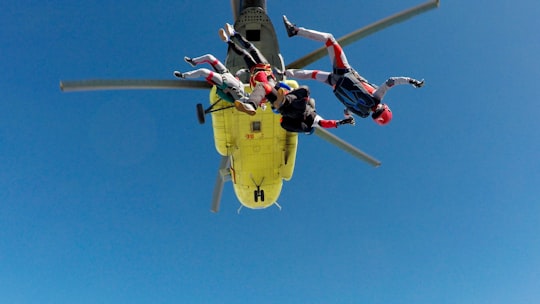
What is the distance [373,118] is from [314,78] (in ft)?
5.19

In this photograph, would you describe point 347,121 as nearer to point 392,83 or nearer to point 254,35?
point 392,83

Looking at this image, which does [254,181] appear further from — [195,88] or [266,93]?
[266,93]

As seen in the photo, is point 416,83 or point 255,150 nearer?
point 416,83

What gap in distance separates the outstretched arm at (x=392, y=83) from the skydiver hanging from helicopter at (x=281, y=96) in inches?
39.6

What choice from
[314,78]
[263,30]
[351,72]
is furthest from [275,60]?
[351,72]

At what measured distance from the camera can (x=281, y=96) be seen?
277 inches

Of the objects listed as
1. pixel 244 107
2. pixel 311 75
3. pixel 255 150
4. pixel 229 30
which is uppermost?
pixel 229 30

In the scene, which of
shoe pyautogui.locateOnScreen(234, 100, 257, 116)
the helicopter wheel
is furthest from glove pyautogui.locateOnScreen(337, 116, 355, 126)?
the helicopter wheel

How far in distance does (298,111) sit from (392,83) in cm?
194

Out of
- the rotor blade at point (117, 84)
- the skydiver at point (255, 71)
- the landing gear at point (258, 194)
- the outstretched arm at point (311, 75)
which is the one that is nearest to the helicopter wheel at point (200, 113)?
the rotor blade at point (117, 84)

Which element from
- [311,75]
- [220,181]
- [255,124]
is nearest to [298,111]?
[311,75]

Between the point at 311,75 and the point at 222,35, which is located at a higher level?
the point at 222,35

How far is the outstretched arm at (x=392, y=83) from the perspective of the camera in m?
6.41

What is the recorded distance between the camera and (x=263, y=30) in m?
9.10
